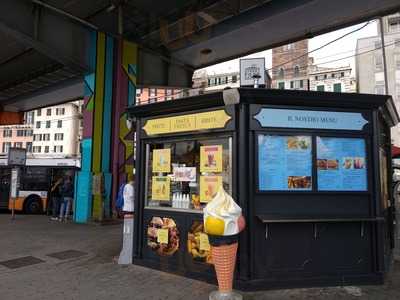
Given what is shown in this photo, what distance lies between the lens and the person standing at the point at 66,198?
46.3ft

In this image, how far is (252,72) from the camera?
6676mm

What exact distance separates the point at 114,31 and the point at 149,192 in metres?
9.28

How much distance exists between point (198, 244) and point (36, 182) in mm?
14166

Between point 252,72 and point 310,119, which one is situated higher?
point 252,72

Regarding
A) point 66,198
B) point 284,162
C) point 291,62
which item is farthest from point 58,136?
point 284,162

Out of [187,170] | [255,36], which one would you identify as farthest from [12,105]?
[187,170]

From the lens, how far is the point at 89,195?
1302 centimetres

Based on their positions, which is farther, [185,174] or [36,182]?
[36,182]

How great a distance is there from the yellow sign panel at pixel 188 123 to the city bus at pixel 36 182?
11.9 meters

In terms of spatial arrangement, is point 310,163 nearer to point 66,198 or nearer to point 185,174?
point 185,174

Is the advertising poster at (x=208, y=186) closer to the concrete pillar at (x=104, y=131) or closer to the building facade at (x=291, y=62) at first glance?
the concrete pillar at (x=104, y=131)

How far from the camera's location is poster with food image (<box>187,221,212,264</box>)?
5.99 meters

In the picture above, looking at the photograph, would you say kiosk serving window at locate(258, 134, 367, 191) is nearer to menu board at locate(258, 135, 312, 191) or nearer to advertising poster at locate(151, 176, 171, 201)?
menu board at locate(258, 135, 312, 191)

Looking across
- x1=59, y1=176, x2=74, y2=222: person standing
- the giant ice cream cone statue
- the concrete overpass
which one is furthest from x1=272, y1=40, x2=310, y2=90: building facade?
the giant ice cream cone statue
